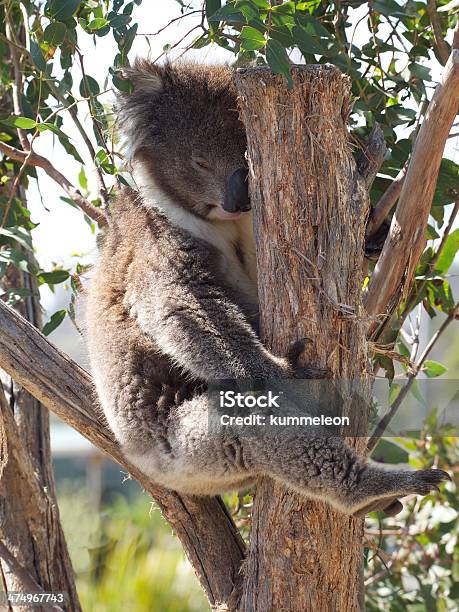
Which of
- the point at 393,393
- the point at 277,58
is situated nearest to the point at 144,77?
the point at 277,58

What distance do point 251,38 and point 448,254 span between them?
1.43 meters

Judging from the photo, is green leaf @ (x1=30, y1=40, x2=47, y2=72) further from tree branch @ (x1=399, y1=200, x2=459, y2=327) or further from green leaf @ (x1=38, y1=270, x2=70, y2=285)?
tree branch @ (x1=399, y1=200, x2=459, y2=327)

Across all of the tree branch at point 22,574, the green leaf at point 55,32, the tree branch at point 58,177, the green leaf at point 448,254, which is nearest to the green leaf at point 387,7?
the green leaf at point 448,254

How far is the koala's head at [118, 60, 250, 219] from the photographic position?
2861 mm

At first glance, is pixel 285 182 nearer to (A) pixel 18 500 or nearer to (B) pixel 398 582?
(A) pixel 18 500

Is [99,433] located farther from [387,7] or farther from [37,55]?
[387,7]

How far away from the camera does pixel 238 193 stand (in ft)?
8.91

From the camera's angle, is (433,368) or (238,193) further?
(433,368)

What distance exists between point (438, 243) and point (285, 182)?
118cm

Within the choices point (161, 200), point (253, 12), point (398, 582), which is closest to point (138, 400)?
point (161, 200)

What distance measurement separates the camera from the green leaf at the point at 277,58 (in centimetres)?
219

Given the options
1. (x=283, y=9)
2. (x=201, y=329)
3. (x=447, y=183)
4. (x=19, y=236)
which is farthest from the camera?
(x=19, y=236)

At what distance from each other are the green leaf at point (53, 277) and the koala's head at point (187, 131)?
66 cm

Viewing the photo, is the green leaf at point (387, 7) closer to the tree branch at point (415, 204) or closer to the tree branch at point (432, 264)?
the tree branch at point (415, 204)
